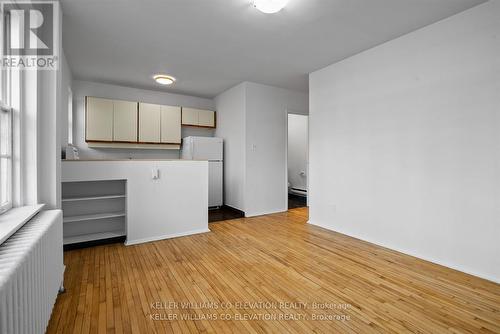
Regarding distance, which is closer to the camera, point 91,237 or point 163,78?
point 91,237

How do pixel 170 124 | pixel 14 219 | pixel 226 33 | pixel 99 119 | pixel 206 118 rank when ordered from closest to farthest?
A: pixel 14 219, pixel 226 33, pixel 99 119, pixel 170 124, pixel 206 118

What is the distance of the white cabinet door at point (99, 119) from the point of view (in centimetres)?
457

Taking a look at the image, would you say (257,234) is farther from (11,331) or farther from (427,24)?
(427,24)

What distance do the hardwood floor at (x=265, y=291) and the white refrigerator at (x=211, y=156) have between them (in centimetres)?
219

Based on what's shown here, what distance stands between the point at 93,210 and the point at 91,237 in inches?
13.9

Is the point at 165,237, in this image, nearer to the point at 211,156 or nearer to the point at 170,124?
the point at 211,156

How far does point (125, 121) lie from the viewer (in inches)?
192

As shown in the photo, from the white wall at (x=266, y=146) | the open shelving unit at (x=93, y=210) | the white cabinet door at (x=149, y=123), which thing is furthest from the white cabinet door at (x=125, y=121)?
the white wall at (x=266, y=146)

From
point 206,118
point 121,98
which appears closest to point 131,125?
point 121,98

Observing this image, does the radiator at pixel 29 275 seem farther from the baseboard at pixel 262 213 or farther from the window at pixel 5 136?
the baseboard at pixel 262 213

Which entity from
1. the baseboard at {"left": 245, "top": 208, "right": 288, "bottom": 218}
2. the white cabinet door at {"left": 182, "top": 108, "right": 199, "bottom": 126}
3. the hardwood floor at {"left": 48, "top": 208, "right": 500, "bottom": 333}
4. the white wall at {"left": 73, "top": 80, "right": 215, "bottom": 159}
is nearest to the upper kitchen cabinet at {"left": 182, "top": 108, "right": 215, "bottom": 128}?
the white cabinet door at {"left": 182, "top": 108, "right": 199, "bottom": 126}

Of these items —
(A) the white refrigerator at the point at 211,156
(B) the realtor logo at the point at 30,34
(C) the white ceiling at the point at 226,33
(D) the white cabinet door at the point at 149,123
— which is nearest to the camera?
(B) the realtor logo at the point at 30,34

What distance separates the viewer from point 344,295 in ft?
6.71

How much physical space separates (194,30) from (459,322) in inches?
142
